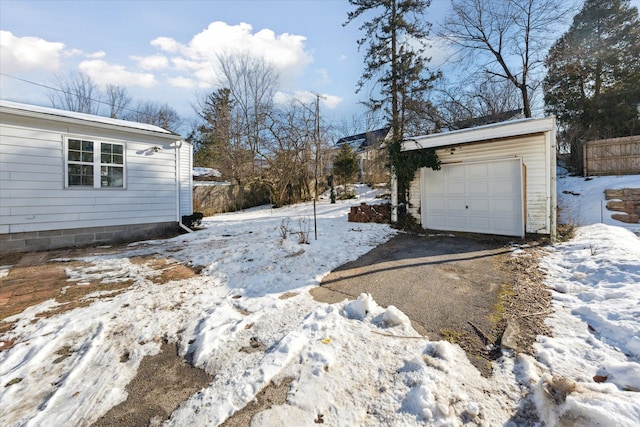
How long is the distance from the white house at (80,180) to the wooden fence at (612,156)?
15.2m

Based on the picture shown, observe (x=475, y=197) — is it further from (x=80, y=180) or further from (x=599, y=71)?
(x=599, y=71)

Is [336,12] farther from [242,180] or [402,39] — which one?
[242,180]

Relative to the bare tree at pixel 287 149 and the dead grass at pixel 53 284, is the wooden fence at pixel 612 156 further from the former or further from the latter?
the dead grass at pixel 53 284

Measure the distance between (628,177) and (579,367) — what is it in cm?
1158

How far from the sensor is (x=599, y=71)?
1222 cm

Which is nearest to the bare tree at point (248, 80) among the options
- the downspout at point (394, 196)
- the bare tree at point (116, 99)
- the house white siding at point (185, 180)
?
the bare tree at point (116, 99)

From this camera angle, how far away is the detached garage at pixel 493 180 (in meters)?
6.27

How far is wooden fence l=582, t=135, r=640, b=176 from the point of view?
9.42m

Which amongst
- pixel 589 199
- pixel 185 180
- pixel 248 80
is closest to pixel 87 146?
pixel 185 180

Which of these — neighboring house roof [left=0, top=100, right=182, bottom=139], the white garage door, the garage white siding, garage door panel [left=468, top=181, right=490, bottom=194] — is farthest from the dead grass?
the garage white siding

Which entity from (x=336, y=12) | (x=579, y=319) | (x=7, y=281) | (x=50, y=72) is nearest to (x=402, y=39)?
(x=336, y=12)

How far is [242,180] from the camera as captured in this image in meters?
16.7

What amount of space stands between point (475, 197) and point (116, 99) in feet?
90.4

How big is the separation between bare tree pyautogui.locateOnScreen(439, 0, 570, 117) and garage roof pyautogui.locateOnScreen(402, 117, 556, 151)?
26.5 feet
